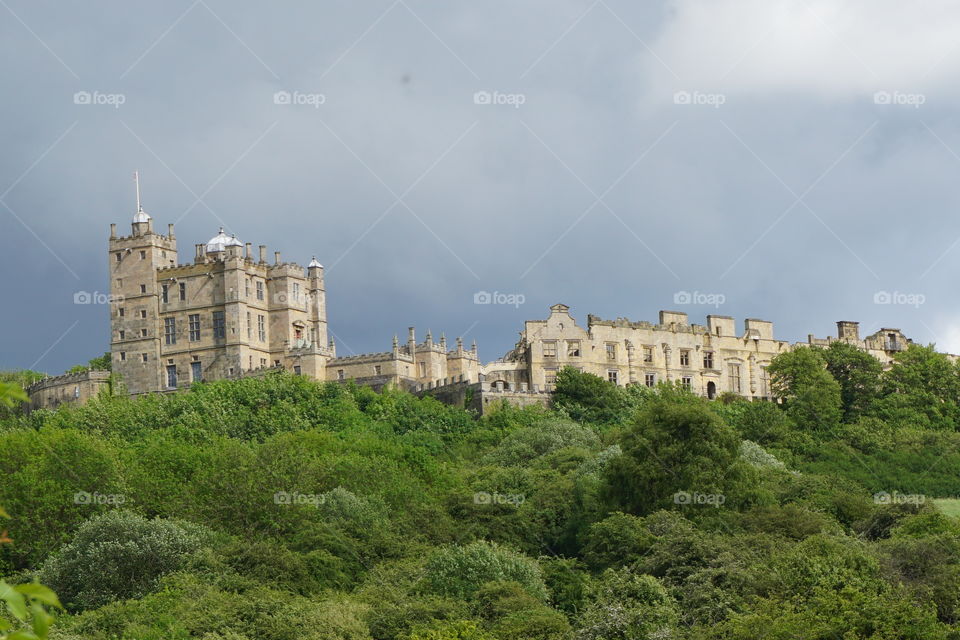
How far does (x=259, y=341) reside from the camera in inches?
3393

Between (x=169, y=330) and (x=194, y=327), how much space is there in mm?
1707

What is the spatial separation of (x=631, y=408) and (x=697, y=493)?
30.7m

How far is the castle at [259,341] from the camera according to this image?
84.9 meters

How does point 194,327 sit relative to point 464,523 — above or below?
above

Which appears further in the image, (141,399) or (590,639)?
(141,399)

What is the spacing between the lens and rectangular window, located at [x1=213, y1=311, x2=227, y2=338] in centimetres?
8550

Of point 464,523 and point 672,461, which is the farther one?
point 464,523

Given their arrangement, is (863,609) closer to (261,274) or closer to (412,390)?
(412,390)

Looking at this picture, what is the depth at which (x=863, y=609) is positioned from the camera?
36750 millimetres

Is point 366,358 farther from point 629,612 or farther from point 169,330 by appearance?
point 629,612

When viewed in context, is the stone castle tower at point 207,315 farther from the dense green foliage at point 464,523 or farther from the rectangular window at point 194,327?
the dense green foliage at point 464,523

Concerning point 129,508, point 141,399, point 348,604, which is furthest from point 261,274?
point 348,604

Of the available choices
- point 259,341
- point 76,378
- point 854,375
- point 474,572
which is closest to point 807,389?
point 854,375

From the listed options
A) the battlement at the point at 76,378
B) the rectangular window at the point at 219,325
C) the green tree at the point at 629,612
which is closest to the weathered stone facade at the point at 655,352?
the rectangular window at the point at 219,325
